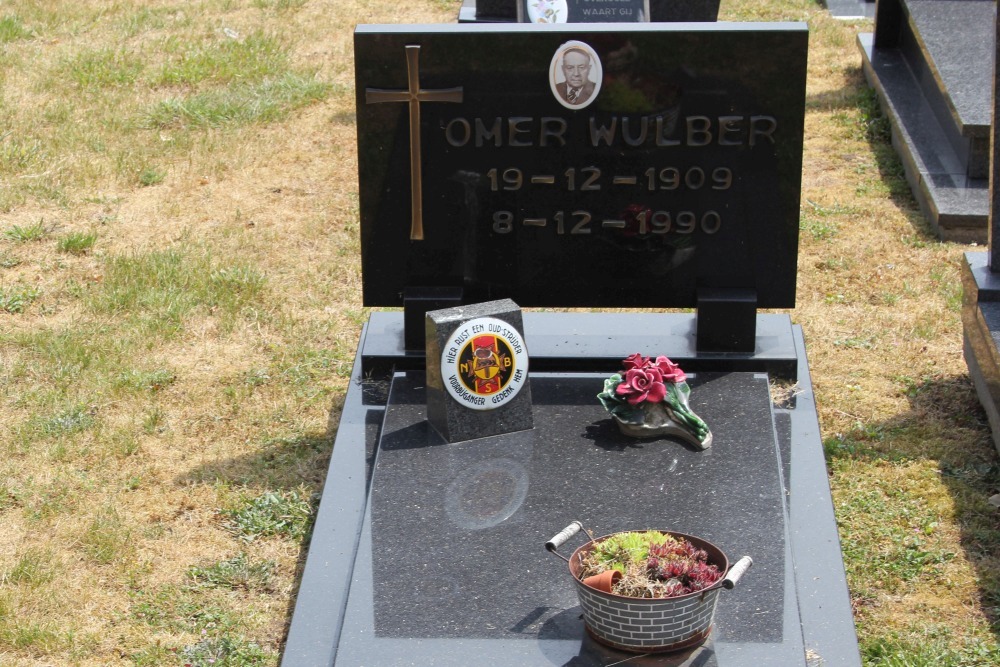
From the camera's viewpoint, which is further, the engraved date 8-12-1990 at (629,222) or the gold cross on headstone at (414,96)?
the engraved date 8-12-1990 at (629,222)

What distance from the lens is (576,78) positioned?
4406 millimetres

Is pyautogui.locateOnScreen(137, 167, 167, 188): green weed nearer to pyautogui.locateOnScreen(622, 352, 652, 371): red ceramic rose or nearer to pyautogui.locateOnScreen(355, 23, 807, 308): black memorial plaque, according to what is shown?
pyautogui.locateOnScreen(355, 23, 807, 308): black memorial plaque

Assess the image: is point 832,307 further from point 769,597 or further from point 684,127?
point 769,597

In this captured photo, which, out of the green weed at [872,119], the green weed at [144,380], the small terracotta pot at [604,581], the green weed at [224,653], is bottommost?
the green weed at [224,653]

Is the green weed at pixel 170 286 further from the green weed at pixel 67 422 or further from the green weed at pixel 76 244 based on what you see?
the green weed at pixel 67 422

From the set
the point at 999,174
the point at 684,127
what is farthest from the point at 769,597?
the point at 999,174

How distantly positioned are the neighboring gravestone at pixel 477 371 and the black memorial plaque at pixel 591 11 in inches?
140

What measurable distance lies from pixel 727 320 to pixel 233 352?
2206 millimetres

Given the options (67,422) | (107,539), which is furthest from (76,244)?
(107,539)

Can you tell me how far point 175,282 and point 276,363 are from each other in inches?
37.2

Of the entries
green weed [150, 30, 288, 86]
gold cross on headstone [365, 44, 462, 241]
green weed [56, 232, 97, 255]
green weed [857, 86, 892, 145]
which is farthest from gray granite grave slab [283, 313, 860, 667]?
green weed [150, 30, 288, 86]

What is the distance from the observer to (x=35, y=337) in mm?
5465

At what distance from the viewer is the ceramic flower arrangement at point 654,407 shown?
13.5 feet

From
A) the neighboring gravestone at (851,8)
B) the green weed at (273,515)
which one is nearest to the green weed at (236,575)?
the green weed at (273,515)
